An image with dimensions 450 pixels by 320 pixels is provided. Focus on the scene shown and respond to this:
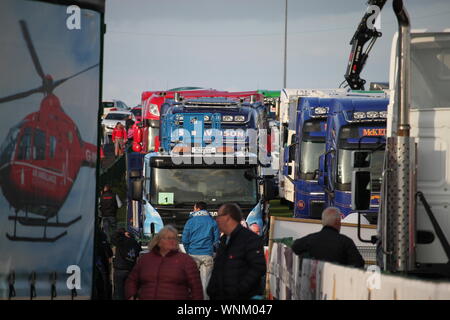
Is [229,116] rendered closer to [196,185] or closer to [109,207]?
[109,207]

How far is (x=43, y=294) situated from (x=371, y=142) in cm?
1384

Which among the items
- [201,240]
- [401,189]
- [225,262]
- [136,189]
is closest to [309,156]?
[136,189]

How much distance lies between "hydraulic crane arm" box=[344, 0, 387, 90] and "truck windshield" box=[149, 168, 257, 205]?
10.1 m

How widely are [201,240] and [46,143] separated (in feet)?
18.6

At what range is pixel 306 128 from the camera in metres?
26.5

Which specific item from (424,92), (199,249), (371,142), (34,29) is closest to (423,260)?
(424,92)

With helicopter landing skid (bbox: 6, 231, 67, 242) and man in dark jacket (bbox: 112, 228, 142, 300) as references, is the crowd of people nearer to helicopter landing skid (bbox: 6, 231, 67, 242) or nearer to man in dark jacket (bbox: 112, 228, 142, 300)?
helicopter landing skid (bbox: 6, 231, 67, 242)

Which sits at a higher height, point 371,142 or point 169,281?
point 371,142

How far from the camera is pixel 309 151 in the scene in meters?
26.6

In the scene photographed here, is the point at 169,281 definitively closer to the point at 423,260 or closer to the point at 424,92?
the point at 423,260

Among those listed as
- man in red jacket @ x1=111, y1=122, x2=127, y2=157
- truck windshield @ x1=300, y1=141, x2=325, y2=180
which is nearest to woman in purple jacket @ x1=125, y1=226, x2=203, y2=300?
truck windshield @ x1=300, y1=141, x2=325, y2=180

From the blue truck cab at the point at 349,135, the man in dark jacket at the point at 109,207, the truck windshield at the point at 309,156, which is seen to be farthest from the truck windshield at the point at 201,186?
the truck windshield at the point at 309,156

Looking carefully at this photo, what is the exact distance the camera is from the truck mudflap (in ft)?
62.1
